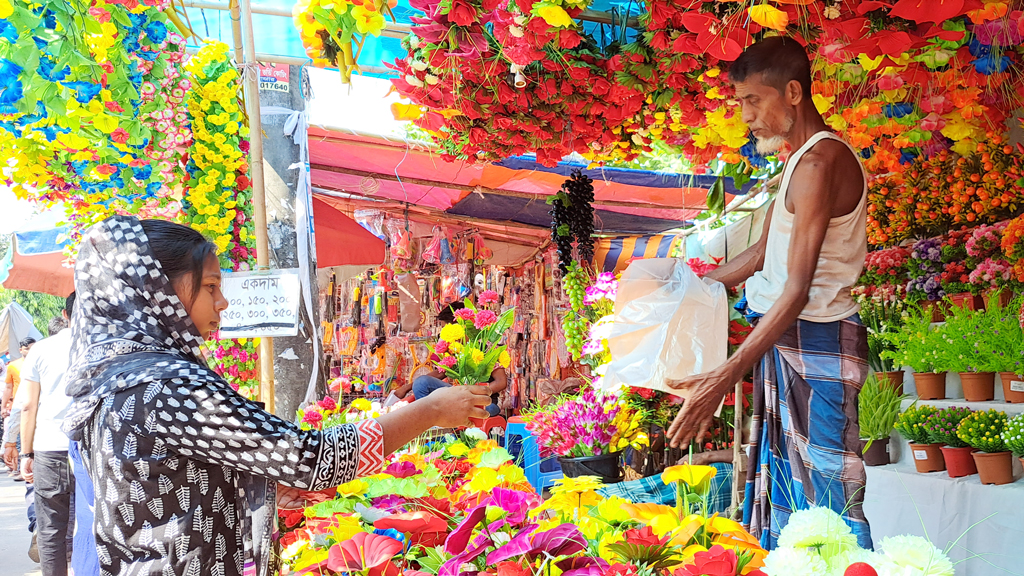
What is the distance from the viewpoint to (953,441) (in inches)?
141

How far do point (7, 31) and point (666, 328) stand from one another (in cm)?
182

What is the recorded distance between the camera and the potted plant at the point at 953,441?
3.56 meters

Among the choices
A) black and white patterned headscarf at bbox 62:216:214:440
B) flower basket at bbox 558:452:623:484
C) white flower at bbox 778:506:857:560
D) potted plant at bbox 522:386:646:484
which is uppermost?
black and white patterned headscarf at bbox 62:216:214:440

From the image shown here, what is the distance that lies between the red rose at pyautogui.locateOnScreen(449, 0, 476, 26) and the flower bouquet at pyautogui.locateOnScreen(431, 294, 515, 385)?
1843mm

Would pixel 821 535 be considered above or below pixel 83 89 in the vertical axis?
below

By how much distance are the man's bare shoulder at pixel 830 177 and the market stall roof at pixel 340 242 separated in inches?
186

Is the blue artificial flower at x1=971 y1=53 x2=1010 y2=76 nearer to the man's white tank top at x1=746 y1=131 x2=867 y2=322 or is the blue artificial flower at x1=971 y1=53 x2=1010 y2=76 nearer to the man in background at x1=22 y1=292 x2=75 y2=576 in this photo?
the man's white tank top at x1=746 y1=131 x2=867 y2=322

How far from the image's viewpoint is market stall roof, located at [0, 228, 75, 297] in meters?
5.64

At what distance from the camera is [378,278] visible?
8.57m

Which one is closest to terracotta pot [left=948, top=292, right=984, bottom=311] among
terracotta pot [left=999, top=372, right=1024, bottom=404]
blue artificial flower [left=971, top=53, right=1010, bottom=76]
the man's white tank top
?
terracotta pot [left=999, top=372, right=1024, bottom=404]

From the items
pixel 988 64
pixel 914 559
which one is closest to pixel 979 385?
pixel 988 64

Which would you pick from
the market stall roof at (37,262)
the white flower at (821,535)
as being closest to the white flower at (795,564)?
the white flower at (821,535)

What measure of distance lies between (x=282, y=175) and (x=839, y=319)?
92.4 inches

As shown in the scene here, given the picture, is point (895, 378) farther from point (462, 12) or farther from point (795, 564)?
point (795, 564)
